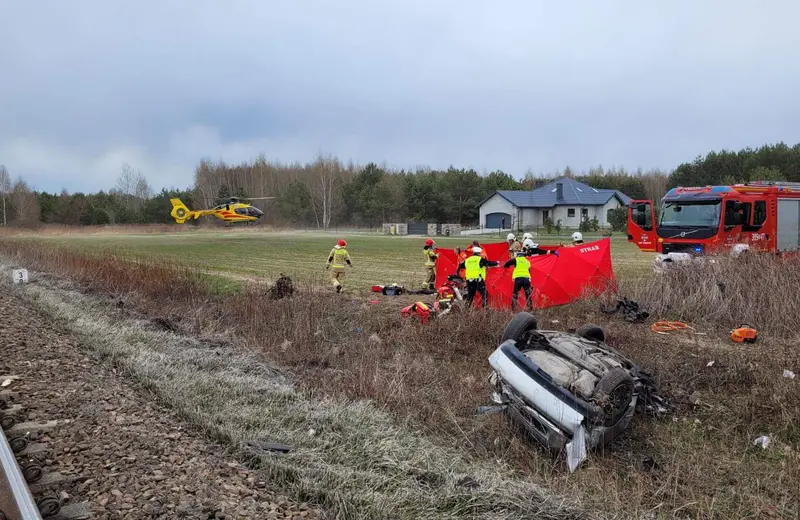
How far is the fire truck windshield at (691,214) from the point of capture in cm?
1546

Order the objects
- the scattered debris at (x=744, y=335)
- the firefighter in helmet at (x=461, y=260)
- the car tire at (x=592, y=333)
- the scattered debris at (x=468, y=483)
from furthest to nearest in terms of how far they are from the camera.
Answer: the firefighter in helmet at (x=461, y=260) < the scattered debris at (x=744, y=335) < the car tire at (x=592, y=333) < the scattered debris at (x=468, y=483)

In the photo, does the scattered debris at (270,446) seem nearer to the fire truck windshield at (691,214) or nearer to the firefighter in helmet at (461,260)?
the firefighter in helmet at (461,260)

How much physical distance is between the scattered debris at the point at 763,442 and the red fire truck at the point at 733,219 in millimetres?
9964

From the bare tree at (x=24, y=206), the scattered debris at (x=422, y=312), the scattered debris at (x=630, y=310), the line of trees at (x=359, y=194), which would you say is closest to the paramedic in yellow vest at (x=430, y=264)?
the scattered debris at (x=422, y=312)

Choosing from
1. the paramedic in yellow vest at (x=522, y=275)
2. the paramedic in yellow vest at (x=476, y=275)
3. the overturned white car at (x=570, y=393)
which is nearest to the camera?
the overturned white car at (x=570, y=393)

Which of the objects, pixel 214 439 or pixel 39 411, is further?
pixel 39 411

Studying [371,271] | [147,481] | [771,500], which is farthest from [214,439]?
[371,271]

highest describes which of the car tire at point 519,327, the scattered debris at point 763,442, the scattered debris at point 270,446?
the car tire at point 519,327

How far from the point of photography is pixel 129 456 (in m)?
4.06

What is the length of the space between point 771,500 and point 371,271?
17.9 meters

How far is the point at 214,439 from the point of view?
4.49 meters

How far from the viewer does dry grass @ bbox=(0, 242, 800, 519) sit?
4.65 meters

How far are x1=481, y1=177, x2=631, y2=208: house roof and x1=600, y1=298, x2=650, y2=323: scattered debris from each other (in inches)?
2051

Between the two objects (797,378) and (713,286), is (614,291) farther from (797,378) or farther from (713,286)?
(797,378)
